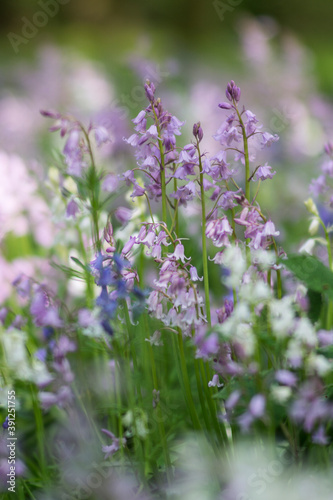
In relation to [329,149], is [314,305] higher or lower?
lower

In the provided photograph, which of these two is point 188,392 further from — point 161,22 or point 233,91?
point 161,22

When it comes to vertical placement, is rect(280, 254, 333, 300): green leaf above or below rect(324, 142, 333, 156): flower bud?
below

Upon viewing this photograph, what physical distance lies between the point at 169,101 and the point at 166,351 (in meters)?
2.90

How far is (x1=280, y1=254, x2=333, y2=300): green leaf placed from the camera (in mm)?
1434

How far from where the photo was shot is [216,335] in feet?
3.96

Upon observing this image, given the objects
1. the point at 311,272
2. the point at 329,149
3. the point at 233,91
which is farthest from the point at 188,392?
the point at 329,149

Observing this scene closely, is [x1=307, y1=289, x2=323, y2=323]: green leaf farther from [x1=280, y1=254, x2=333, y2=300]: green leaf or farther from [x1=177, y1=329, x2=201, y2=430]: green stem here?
[x1=177, y1=329, x2=201, y2=430]: green stem

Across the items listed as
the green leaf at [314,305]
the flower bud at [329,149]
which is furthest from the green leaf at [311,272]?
the flower bud at [329,149]

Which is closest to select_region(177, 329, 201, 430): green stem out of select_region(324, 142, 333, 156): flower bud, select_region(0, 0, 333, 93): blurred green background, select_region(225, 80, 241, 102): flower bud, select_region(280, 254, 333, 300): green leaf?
select_region(280, 254, 333, 300): green leaf

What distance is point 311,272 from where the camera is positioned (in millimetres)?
1463

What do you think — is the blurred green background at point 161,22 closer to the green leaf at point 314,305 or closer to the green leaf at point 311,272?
the green leaf at point 314,305

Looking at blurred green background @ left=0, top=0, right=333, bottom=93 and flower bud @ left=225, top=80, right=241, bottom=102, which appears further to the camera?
blurred green background @ left=0, top=0, right=333, bottom=93

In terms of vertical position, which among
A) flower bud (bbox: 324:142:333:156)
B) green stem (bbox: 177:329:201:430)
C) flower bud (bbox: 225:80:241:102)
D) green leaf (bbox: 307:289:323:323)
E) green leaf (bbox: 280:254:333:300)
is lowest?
green stem (bbox: 177:329:201:430)

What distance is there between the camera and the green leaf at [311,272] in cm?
143
